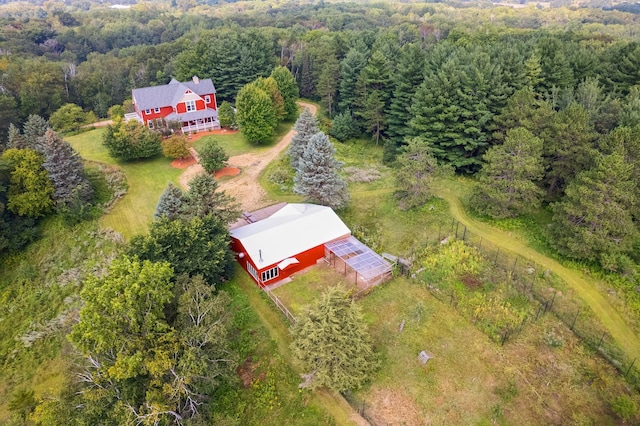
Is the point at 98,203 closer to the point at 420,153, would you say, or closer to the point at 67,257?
the point at 67,257

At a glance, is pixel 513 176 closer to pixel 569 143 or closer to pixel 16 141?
pixel 569 143

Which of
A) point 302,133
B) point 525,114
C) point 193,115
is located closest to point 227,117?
point 193,115

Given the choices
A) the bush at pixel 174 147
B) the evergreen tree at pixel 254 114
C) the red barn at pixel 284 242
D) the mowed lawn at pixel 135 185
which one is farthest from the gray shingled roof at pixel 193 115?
the red barn at pixel 284 242

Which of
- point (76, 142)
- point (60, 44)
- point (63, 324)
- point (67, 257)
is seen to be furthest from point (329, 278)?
point (60, 44)

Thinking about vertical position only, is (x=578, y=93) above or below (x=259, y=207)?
above

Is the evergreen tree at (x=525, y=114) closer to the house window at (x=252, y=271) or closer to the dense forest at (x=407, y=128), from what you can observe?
the dense forest at (x=407, y=128)

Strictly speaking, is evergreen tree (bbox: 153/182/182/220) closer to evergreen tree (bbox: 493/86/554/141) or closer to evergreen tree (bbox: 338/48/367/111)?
evergreen tree (bbox: 493/86/554/141)
